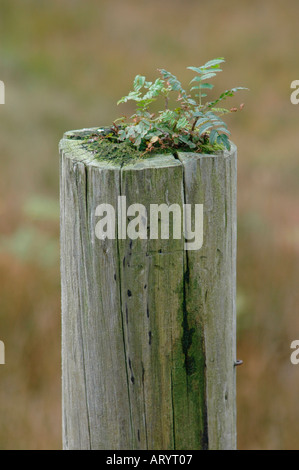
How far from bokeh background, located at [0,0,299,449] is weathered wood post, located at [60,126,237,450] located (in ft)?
7.81

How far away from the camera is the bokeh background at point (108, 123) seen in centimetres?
411

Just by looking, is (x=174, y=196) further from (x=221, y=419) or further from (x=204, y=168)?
(x=221, y=419)

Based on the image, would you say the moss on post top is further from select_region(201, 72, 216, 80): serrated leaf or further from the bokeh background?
the bokeh background

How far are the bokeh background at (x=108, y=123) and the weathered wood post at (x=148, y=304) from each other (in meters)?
2.38

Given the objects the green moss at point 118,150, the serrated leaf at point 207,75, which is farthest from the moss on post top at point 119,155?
the serrated leaf at point 207,75

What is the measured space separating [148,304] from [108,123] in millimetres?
8403

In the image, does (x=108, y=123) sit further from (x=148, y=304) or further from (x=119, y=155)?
(x=148, y=304)

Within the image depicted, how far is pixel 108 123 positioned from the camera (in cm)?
966

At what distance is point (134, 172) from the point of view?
4.83 ft

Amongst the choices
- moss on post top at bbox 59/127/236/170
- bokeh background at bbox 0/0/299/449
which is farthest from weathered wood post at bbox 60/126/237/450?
bokeh background at bbox 0/0/299/449

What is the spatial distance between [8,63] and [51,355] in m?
9.22

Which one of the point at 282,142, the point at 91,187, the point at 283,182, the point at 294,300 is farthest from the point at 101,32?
the point at 91,187

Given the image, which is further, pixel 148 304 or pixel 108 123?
pixel 108 123

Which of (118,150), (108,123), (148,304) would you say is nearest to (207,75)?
(118,150)
